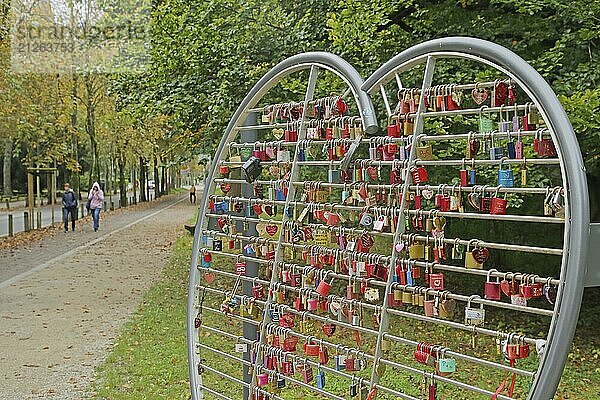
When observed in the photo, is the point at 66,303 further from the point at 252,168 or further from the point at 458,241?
the point at 458,241

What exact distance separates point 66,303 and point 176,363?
4459 millimetres

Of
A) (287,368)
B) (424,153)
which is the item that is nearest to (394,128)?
(424,153)

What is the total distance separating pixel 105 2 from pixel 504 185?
13.3 metres

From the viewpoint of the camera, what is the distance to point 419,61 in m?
3.41

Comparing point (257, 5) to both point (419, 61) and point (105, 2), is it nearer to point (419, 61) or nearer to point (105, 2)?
point (105, 2)

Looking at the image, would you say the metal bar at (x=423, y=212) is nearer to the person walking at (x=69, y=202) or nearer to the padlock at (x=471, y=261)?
the padlock at (x=471, y=261)

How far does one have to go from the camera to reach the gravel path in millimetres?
8094

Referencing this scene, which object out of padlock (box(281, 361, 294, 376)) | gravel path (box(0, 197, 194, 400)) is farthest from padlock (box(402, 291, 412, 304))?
gravel path (box(0, 197, 194, 400))

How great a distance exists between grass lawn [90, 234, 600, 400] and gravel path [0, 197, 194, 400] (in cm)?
26

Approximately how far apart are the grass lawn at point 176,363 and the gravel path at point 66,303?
0.84ft

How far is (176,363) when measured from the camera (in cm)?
853

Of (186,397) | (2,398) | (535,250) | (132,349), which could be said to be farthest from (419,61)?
(132,349)

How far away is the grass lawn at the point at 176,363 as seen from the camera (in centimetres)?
746

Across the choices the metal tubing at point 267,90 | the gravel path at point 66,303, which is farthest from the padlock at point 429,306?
the gravel path at point 66,303
